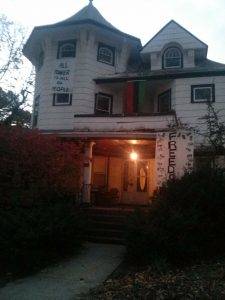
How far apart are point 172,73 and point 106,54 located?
4.04m

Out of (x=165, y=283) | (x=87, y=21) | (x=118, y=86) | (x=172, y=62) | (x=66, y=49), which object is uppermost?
(x=87, y=21)

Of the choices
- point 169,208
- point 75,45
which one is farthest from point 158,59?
point 169,208

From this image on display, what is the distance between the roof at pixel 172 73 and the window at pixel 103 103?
34.6 inches

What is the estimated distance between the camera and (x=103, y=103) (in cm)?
2045

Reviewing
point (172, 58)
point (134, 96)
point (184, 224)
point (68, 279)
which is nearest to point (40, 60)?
point (134, 96)

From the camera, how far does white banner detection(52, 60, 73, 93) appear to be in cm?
1981

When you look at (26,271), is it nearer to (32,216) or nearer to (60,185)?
(32,216)

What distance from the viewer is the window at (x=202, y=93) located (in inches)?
733

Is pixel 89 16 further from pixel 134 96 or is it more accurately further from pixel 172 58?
pixel 134 96

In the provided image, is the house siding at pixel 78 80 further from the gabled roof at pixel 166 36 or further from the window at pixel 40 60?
the gabled roof at pixel 166 36

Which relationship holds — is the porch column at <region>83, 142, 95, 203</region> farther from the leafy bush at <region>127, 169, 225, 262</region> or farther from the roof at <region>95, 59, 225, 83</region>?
the leafy bush at <region>127, 169, 225, 262</region>

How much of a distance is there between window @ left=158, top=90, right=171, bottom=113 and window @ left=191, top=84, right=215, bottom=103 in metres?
1.35

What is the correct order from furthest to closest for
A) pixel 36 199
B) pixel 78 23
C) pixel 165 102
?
pixel 165 102, pixel 78 23, pixel 36 199

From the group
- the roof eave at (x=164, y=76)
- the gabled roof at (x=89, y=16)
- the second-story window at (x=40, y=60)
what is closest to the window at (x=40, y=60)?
the second-story window at (x=40, y=60)
